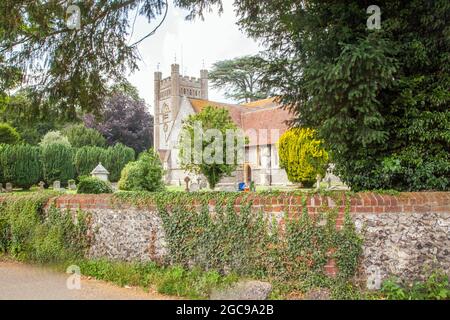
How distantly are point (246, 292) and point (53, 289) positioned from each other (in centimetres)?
291

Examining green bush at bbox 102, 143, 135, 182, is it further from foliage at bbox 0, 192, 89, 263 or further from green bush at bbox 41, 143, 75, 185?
foliage at bbox 0, 192, 89, 263

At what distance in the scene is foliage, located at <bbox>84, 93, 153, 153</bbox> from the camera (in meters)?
49.7

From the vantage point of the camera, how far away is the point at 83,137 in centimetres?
4647

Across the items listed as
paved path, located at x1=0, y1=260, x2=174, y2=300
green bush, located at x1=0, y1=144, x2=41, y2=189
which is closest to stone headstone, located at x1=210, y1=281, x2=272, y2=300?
paved path, located at x1=0, y1=260, x2=174, y2=300

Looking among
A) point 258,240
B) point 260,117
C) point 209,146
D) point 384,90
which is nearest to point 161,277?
point 258,240

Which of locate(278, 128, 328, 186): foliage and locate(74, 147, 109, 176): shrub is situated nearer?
locate(278, 128, 328, 186): foliage

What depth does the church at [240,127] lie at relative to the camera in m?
34.1

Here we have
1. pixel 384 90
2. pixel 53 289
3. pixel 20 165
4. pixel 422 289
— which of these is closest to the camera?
pixel 422 289

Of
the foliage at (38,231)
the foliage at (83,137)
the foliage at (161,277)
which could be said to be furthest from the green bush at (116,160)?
the foliage at (161,277)

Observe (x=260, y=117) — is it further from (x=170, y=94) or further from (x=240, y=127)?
(x=170, y=94)

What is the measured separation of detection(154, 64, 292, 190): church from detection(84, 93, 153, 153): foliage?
1867 millimetres

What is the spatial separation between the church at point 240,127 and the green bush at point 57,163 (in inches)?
359
